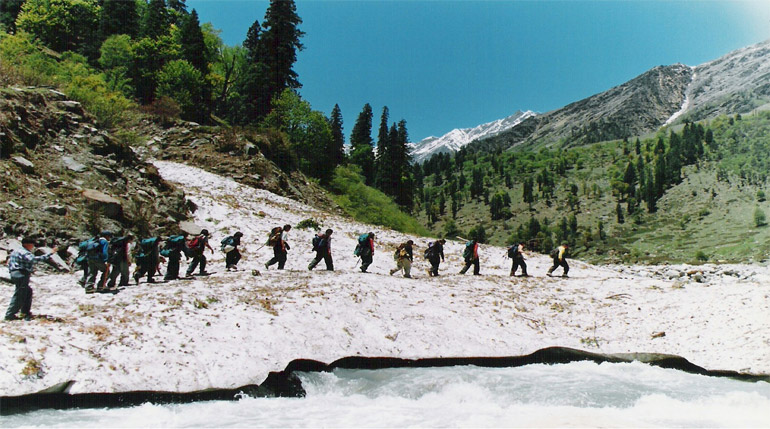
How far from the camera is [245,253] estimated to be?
19.5 m

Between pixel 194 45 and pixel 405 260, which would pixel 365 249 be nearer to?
pixel 405 260

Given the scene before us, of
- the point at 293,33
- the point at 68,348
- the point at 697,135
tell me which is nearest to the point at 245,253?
the point at 68,348

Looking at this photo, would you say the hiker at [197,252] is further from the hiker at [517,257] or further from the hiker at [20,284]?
the hiker at [517,257]

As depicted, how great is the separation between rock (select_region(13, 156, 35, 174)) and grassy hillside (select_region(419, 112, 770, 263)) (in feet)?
337

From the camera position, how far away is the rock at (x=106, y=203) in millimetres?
16428

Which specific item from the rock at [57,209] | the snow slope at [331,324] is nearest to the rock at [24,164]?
the rock at [57,209]

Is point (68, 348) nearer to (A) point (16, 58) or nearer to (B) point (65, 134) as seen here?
(B) point (65, 134)

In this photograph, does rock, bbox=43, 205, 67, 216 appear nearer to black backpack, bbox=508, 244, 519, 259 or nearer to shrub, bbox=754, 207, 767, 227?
black backpack, bbox=508, 244, 519, 259

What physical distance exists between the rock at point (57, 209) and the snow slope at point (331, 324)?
129 inches

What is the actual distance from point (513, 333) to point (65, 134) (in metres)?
20.8

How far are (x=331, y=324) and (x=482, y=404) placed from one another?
4.53 meters

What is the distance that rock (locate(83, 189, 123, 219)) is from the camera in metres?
16.4

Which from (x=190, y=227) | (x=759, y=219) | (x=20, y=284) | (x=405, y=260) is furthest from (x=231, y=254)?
(x=759, y=219)

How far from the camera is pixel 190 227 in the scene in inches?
797
